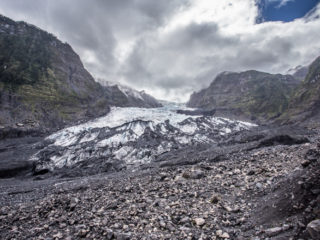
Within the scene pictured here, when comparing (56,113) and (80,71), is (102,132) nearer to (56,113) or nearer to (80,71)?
(56,113)

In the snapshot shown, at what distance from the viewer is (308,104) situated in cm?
9331

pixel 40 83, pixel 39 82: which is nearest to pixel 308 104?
pixel 40 83

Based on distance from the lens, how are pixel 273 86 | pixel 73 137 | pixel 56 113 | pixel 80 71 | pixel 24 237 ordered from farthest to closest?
pixel 273 86, pixel 80 71, pixel 56 113, pixel 73 137, pixel 24 237

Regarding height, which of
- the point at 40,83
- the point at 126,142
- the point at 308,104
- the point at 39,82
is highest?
the point at 39,82

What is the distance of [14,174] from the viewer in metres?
35.8

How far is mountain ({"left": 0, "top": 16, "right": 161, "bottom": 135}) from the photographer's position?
7412cm

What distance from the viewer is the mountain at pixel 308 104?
82.6m

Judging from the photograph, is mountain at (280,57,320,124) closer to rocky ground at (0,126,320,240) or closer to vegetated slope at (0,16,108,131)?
rocky ground at (0,126,320,240)

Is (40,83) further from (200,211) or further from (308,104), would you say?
(308,104)

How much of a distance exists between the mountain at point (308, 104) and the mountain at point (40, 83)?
99879mm

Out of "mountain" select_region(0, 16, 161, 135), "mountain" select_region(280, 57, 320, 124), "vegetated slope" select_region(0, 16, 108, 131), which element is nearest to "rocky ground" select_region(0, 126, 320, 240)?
"mountain" select_region(0, 16, 161, 135)

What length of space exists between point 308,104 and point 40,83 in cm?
14019

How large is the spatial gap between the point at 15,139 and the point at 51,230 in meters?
64.3

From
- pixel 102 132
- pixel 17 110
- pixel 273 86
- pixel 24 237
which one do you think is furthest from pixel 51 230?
pixel 273 86
